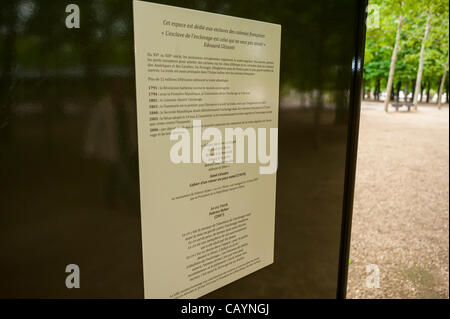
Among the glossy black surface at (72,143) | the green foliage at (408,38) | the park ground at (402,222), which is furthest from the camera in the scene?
the green foliage at (408,38)

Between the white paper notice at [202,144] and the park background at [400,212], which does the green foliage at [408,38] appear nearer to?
the park background at [400,212]

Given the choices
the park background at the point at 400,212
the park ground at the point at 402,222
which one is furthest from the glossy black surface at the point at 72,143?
the park ground at the point at 402,222

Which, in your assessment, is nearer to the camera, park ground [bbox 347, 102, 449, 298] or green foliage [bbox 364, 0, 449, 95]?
park ground [bbox 347, 102, 449, 298]

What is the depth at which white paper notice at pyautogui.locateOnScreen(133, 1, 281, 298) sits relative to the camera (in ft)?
5.18

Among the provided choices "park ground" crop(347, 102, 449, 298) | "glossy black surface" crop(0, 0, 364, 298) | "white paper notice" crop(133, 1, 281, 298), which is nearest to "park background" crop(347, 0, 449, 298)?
"park ground" crop(347, 102, 449, 298)

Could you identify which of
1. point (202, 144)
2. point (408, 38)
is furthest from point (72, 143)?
point (408, 38)

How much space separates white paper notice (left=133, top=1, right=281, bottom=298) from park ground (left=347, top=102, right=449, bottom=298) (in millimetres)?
2836

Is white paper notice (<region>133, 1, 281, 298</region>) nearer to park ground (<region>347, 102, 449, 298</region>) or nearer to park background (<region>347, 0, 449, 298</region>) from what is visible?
park background (<region>347, 0, 449, 298</region>)

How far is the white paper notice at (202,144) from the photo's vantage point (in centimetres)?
158

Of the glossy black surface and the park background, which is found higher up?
the glossy black surface

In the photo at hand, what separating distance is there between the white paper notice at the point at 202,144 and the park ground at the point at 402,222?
2836mm

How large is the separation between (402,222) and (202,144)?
557 cm
